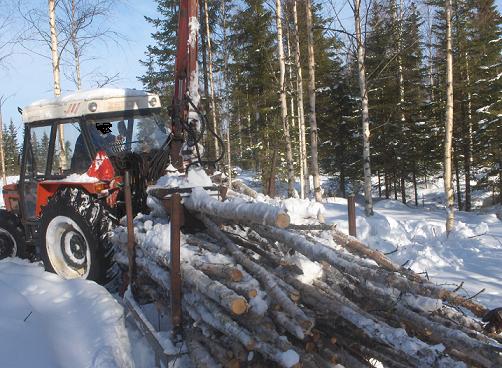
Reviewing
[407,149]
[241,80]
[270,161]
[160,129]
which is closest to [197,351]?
[160,129]

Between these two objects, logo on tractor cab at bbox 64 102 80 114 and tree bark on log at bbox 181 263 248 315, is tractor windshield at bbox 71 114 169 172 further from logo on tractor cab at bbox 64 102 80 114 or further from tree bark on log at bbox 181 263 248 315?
tree bark on log at bbox 181 263 248 315

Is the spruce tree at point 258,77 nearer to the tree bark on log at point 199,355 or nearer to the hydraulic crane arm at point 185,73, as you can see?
the hydraulic crane arm at point 185,73

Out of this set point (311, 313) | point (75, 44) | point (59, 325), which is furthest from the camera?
point (75, 44)

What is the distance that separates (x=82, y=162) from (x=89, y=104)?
0.79 m

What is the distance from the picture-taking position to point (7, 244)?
684 centimetres

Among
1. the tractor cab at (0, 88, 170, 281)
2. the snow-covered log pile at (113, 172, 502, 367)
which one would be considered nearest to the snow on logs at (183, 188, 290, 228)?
the snow-covered log pile at (113, 172, 502, 367)

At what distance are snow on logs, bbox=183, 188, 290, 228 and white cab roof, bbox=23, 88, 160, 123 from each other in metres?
2.19

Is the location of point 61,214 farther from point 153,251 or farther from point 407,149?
point 407,149

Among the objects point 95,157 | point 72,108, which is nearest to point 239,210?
point 95,157

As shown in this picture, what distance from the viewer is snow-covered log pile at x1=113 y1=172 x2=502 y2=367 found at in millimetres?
2672

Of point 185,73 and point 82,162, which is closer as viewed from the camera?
point 82,162

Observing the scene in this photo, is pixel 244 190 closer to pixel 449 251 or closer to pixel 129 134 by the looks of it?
pixel 129 134

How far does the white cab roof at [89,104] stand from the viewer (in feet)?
18.3

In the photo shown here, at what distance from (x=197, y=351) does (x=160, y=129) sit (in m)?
4.10
